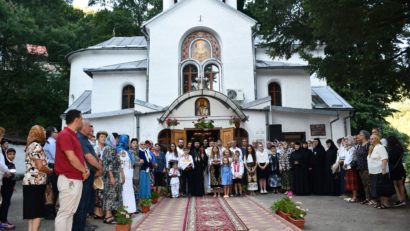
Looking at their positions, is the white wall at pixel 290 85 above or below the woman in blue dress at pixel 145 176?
above

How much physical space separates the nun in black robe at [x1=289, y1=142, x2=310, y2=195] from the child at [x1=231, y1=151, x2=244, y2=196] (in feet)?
5.97

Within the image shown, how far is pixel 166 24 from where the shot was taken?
1944 cm

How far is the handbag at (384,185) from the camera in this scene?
28.2 ft

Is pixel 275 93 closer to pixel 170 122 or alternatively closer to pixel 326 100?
pixel 326 100

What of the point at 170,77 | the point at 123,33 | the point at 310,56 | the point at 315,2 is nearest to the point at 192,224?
the point at 315,2

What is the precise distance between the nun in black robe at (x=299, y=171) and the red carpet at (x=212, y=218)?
3.32 metres

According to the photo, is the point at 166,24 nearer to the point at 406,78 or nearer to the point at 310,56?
the point at 310,56

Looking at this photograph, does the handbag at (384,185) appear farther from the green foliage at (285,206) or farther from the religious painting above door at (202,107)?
the religious painting above door at (202,107)

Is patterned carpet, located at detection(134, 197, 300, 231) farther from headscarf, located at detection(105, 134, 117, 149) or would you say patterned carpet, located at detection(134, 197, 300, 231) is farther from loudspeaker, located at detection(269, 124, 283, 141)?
loudspeaker, located at detection(269, 124, 283, 141)

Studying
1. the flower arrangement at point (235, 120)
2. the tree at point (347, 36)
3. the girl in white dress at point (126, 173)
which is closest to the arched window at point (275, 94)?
the flower arrangement at point (235, 120)

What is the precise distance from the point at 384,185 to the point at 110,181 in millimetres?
6489

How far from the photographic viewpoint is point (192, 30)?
64.0ft

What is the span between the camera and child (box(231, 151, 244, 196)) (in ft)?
39.7

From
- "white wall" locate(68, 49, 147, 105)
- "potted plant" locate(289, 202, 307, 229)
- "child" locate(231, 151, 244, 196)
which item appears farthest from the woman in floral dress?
"white wall" locate(68, 49, 147, 105)
